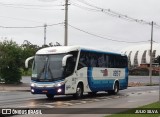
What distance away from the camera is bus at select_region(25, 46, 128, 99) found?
84.3ft

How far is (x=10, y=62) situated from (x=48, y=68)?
2199 centimetres

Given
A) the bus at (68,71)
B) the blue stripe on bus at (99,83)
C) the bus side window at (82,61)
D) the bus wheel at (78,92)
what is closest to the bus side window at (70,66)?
the bus at (68,71)

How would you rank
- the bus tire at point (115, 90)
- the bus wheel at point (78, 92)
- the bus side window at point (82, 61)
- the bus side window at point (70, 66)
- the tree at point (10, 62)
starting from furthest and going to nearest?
the tree at point (10, 62) → the bus tire at point (115, 90) → the bus side window at point (82, 61) → the bus wheel at point (78, 92) → the bus side window at point (70, 66)

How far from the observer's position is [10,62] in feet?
155

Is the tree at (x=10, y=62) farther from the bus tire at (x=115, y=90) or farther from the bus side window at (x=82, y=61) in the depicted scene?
the bus side window at (x=82, y=61)

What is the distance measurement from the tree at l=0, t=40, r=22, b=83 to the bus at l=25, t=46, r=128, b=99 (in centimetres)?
1789

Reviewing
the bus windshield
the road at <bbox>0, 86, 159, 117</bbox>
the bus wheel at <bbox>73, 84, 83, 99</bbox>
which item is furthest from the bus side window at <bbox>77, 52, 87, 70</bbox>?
the road at <bbox>0, 86, 159, 117</bbox>

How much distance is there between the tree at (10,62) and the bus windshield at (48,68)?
21019 mm

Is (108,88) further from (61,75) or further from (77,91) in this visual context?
(61,75)

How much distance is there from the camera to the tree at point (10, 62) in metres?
47.1

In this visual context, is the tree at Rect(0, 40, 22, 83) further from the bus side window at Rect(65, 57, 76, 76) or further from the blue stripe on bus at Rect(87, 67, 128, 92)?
the bus side window at Rect(65, 57, 76, 76)

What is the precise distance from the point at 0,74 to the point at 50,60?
2336 centimetres

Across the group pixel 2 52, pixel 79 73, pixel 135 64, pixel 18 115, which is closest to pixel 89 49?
pixel 79 73

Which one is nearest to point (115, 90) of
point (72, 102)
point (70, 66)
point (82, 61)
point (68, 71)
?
point (82, 61)
